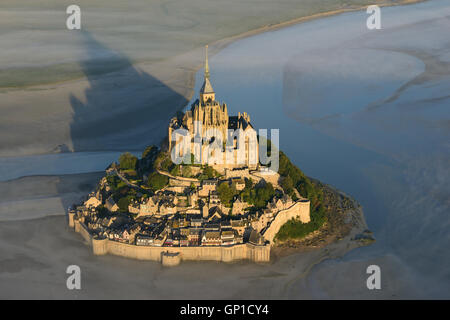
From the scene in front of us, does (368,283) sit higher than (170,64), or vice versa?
(170,64)

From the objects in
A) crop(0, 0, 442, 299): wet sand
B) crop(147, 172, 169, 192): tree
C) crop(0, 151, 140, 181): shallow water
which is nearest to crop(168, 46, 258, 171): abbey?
crop(147, 172, 169, 192): tree

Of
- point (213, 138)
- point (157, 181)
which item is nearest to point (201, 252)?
point (157, 181)

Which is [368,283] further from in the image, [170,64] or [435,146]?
[170,64]

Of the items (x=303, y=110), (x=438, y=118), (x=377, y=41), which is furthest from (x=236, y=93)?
(x=377, y=41)

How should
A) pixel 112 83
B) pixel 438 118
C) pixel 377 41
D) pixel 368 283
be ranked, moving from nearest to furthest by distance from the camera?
pixel 368 283 → pixel 438 118 → pixel 112 83 → pixel 377 41
